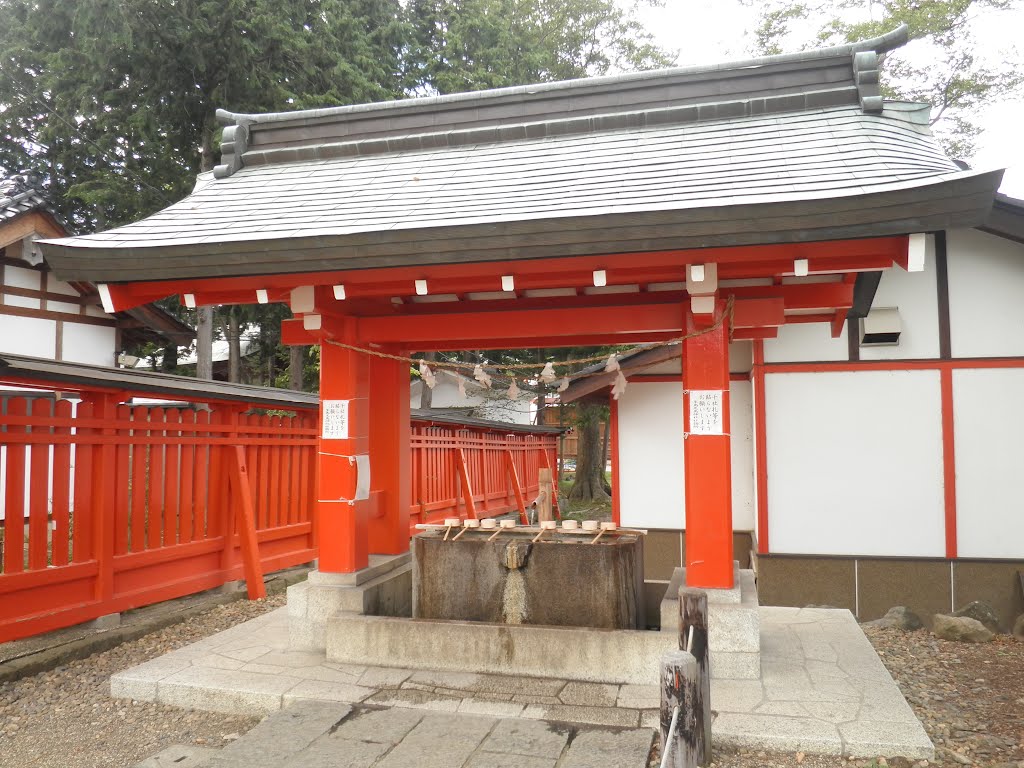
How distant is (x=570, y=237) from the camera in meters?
4.58

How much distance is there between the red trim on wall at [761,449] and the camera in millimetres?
8445

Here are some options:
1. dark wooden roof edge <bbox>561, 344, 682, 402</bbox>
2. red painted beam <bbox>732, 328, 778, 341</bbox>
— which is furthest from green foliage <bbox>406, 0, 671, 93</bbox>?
red painted beam <bbox>732, 328, 778, 341</bbox>

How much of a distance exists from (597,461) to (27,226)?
14186 mm

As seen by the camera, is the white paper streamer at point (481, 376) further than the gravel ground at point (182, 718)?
Yes

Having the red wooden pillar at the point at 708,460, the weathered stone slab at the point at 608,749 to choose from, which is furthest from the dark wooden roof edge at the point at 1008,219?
the weathered stone slab at the point at 608,749

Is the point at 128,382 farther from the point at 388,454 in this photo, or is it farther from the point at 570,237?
the point at 570,237

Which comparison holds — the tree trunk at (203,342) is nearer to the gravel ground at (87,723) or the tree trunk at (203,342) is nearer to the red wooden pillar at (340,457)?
the gravel ground at (87,723)

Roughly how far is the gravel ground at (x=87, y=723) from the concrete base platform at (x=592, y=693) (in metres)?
0.16

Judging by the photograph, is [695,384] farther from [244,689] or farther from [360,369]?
[244,689]

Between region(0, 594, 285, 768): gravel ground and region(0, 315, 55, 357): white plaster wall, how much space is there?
353 inches

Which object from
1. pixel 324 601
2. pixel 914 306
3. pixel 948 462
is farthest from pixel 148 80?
pixel 948 462

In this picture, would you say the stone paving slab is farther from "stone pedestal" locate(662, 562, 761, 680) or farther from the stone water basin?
the stone water basin

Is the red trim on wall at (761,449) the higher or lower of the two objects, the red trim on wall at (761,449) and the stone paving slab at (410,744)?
the higher

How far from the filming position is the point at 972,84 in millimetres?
17219
